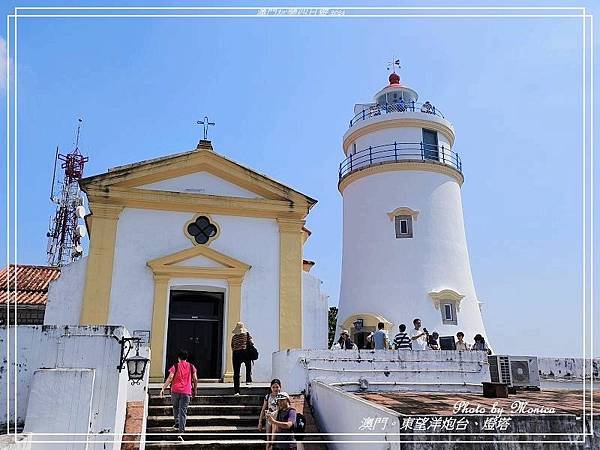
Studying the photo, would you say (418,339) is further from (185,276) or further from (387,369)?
(185,276)

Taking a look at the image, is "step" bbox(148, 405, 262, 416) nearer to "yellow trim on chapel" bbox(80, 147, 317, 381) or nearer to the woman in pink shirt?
the woman in pink shirt

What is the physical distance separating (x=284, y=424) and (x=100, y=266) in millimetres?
7438

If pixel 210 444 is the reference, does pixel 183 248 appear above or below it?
above

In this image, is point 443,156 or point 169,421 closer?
point 169,421

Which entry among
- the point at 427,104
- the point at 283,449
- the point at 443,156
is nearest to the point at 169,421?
the point at 283,449

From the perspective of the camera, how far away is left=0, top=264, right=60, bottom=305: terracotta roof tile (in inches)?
657

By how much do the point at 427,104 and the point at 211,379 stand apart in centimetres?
1369

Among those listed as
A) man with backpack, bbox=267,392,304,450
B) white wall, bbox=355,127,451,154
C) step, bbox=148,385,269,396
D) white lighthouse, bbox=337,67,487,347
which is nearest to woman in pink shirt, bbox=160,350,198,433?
step, bbox=148,385,269,396

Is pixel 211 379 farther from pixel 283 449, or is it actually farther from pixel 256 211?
pixel 283 449

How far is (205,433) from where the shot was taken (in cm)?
870

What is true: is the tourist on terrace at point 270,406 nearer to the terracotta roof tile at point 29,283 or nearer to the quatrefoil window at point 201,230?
the quatrefoil window at point 201,230

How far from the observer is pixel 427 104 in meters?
20.8

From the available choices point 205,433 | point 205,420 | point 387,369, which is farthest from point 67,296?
point 387,369

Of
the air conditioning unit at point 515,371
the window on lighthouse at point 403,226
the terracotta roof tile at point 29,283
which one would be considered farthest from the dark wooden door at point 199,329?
the window on lighthouse at point 403,226
